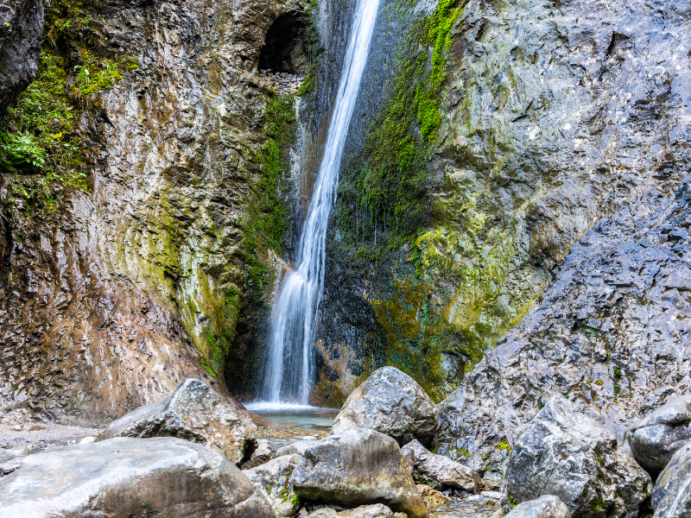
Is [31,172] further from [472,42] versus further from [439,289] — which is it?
[472,42]

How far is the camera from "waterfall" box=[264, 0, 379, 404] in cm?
930

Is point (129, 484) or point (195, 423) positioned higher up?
point (129, 484)

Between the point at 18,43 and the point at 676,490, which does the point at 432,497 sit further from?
the point at 18,43

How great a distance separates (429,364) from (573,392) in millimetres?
2907

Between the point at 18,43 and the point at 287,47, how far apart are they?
7197mm

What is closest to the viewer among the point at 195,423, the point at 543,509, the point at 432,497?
the point at 543,509

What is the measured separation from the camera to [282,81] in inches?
487

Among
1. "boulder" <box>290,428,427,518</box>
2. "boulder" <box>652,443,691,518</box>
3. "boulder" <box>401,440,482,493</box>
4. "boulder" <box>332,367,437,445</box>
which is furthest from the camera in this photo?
"boulder" <box>332,367,437,445</box>

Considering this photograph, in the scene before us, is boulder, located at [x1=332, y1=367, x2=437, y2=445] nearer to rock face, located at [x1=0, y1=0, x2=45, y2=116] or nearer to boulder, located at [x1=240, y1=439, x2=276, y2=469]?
boulder, located at [x1=240, y1=439, x2=276, y2=469]

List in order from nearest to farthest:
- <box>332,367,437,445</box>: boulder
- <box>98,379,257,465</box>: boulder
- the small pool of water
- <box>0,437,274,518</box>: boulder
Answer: <box>0,437,274,518</box>: boulder, <box>98,379,257,465</box>: boulder, <box>332,367,437,445</box>: boulder, the small pool of water

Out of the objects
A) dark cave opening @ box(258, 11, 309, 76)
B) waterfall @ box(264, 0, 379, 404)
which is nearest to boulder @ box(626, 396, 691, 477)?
waterfall @ box(264, 0, 379, 404)

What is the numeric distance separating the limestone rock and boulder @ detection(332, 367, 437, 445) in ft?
2.26

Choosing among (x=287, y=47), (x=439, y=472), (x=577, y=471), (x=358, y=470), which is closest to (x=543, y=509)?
(x=577, y=471)

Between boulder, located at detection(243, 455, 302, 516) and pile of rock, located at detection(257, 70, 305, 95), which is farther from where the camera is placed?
pile of rock, located at detection(257, 70, 305, 95)
